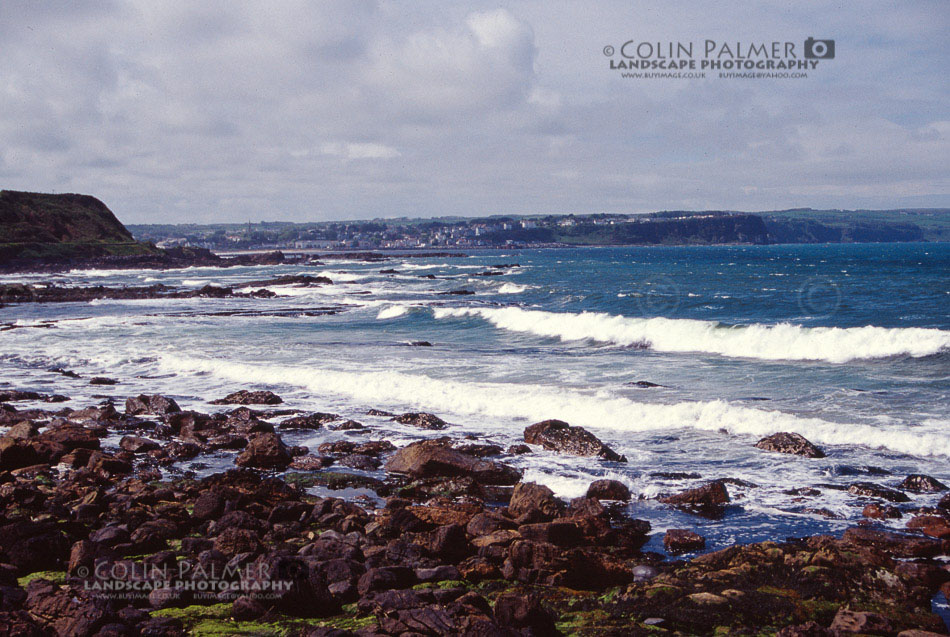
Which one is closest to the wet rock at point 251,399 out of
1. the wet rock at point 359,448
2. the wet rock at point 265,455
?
the wet rock at point 359,448

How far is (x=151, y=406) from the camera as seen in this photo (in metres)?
16.6

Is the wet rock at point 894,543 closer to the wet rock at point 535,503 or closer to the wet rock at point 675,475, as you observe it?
the wet rock at point 675,475

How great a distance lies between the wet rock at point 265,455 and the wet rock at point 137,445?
1985mm

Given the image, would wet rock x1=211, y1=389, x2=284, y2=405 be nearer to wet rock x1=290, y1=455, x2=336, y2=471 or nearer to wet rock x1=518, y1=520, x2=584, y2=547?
wet rock x1=290, y1=455, x2=336, y2=471

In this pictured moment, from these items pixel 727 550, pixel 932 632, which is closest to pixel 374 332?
pixel 727 550

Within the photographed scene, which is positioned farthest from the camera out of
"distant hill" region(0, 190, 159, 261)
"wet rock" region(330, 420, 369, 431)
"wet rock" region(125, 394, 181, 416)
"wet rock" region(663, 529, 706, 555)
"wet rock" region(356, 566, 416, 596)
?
"distant hill" region(0, 190, 159, 261)

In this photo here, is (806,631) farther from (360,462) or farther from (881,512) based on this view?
(360,462)

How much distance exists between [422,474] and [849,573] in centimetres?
652

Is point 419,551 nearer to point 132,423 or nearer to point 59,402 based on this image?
point 132,423

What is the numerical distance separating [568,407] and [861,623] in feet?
32.7

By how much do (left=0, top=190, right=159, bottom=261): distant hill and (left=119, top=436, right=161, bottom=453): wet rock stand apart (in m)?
95.5

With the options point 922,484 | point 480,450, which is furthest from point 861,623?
point 480,450

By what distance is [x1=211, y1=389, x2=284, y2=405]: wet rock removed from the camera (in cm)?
1769

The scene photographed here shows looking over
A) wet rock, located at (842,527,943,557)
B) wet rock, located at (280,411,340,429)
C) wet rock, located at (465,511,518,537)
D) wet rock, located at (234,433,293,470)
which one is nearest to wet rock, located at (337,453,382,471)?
wet rock, located at (234,433,293,470)
